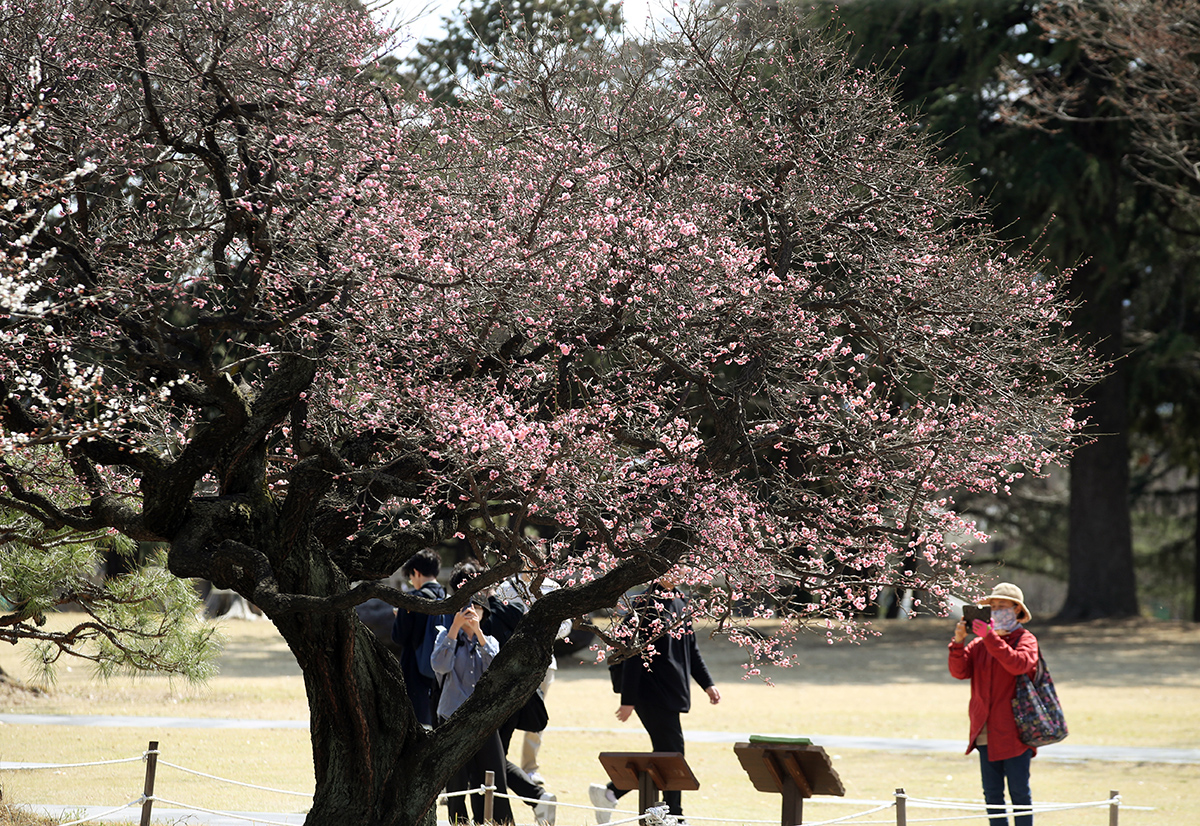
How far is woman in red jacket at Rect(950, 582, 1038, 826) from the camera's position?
7.40m

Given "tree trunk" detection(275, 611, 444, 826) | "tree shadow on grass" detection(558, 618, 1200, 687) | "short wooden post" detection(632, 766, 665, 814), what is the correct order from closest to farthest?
"tree trunk" detection(275, 611, 444, 826) < "short wooden post" detection(632, 766, 665, 814) < "tree shadow on grass" detection(558, 618, 1200, 687)

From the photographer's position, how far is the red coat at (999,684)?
7371 mm

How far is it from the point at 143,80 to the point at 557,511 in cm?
295

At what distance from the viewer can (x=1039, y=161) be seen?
24.6 metres

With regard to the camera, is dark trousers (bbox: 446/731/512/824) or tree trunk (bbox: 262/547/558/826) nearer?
tree trunk (bbox: 262/547/558/826)

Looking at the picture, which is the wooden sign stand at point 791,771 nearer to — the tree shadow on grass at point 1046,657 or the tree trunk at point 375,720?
the tree trunk at point 375,720

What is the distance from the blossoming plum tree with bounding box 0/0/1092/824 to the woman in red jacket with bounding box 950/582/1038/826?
0.83m

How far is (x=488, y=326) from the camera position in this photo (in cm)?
600

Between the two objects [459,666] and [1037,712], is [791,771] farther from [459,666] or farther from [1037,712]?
[459,666]

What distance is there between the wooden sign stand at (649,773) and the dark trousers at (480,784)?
3.02 feet

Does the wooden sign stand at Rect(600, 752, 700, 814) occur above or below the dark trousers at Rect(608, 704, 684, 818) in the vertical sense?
below

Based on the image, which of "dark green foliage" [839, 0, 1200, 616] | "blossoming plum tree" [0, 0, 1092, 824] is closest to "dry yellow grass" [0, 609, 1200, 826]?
"blossoming plum tree" [0, 0, 1092, 824]

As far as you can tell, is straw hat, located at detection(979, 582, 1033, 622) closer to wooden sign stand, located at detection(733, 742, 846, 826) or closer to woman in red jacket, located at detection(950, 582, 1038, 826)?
woman in red jacket, located at detection(950, 582, 1038, 826)

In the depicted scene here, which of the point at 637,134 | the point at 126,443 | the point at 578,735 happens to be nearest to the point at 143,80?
the point at 126,443
